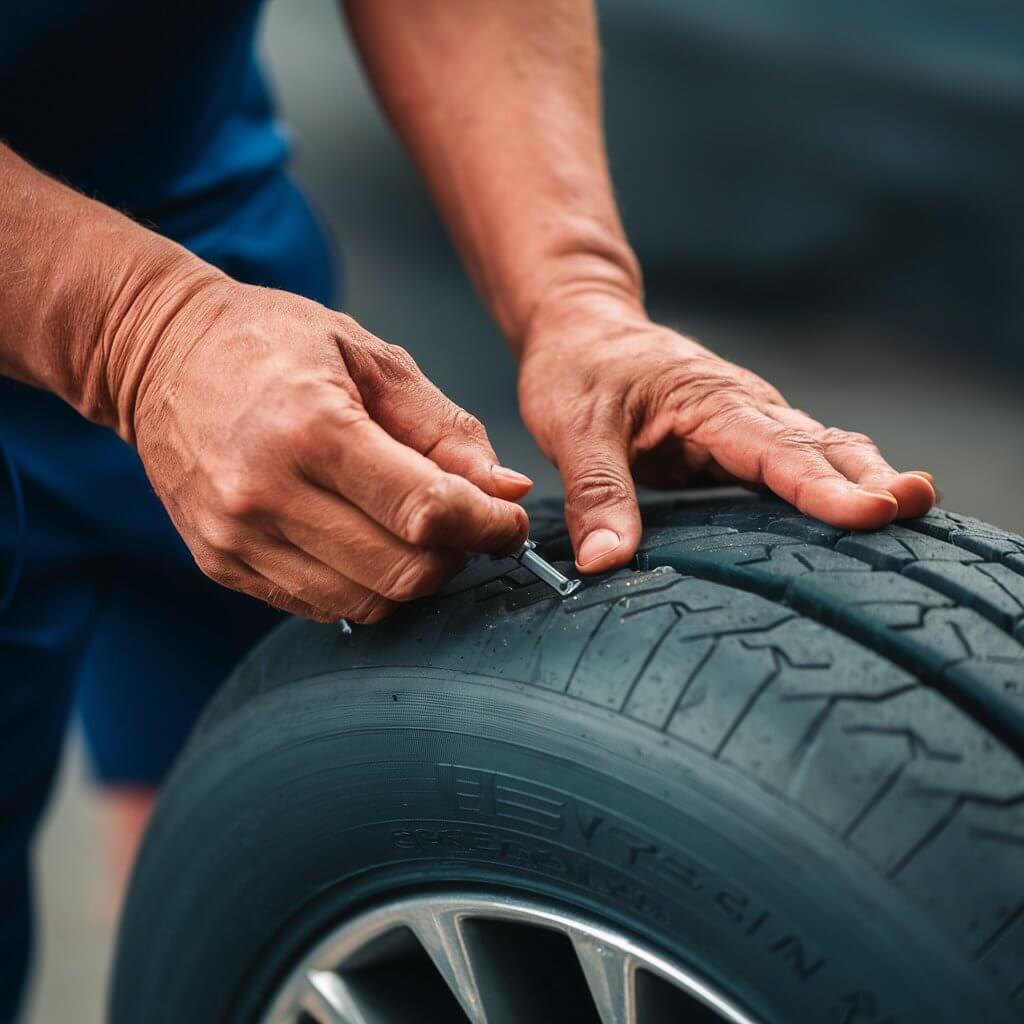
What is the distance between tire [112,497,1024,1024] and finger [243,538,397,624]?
0.04 meters

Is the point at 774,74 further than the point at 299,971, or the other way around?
the point at 774,74

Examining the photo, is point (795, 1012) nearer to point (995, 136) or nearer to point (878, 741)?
point (878, 741)

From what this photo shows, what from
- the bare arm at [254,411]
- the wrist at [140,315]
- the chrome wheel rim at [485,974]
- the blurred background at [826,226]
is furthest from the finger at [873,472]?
the blurred background at [826,226]

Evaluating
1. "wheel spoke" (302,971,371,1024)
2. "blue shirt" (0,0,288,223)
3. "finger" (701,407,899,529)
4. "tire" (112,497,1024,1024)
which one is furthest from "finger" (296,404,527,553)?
"blue shirt" (0,0,288,223)

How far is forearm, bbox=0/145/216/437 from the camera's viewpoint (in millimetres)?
825

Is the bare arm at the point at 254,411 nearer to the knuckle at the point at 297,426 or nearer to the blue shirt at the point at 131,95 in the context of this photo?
the knuckle at the point at 297,426

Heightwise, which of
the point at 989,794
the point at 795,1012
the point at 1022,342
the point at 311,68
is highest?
the point at 311,68

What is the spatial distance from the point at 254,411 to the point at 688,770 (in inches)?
13.1

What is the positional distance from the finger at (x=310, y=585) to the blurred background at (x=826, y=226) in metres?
1.48

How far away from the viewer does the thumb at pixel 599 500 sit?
0.83 meters

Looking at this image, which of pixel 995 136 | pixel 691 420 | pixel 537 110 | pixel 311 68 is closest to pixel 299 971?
pixel 691 420

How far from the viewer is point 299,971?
90 cm

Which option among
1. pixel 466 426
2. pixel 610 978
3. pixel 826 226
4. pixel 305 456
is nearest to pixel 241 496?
pixel 305 456

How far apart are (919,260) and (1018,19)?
49cm
